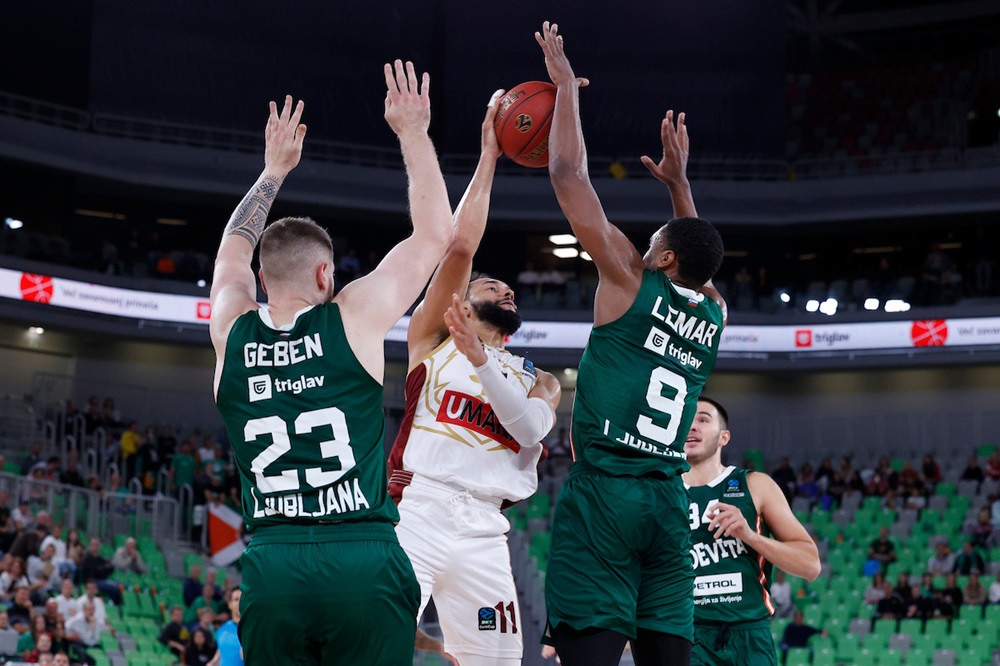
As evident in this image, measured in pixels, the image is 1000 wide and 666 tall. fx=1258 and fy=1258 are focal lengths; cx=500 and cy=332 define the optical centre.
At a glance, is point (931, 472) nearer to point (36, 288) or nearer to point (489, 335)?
point (36, 288)

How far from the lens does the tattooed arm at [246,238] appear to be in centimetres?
441

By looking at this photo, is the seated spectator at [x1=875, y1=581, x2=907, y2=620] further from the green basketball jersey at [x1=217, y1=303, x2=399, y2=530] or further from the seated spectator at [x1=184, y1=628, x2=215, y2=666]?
the green basketball jersey at [x1=217, y1=303, x2=399, y2=530]

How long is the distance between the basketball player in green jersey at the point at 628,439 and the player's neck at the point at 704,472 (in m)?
1.22

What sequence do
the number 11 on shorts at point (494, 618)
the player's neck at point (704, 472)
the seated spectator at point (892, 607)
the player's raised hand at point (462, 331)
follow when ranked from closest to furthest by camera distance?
the player's raised hand at point (462, 331) < the number 11 on shorts at point (494, 618) < the player's neck at point (704, 472) < the seated spectator at point (892, 607)

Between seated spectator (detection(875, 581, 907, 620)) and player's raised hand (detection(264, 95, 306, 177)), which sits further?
seated spectator (detection(875, 581, 907, 620))

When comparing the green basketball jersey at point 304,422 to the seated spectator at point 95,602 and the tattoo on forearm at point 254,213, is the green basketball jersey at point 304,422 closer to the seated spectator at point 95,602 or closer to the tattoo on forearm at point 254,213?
the tattoo on forearm at point 254,213

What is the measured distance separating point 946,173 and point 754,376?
22.6 ft

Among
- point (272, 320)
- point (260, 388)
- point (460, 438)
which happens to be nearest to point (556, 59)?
point (460, 438)

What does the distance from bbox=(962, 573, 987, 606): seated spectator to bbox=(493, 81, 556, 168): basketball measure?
49.5 ft

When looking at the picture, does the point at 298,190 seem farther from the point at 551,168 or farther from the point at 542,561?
the point at 551,168

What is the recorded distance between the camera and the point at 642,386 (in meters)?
5.10

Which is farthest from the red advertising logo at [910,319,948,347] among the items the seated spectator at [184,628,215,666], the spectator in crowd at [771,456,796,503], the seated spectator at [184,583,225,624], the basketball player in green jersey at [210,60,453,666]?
the basketball player in green jersey at [210,60,453,666]

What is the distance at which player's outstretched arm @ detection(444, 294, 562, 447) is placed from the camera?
5059 millimetres

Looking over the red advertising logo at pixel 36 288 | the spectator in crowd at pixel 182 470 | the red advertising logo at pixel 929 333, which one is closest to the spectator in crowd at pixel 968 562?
the red advertising logo at pixel 929 333
